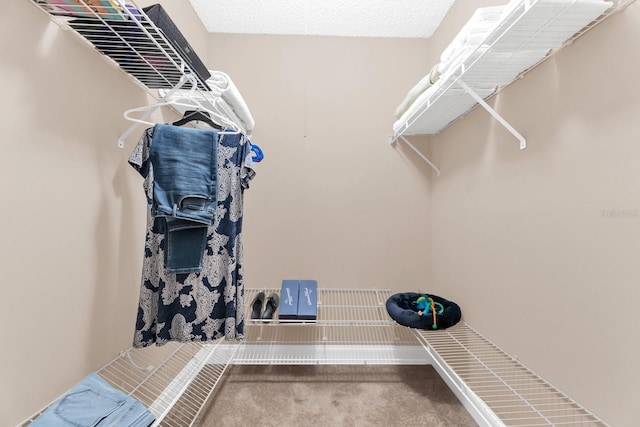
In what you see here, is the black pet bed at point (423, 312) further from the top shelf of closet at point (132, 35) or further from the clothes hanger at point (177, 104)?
the top shelf of closet at point (132, 35)

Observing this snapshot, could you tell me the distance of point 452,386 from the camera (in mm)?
1761

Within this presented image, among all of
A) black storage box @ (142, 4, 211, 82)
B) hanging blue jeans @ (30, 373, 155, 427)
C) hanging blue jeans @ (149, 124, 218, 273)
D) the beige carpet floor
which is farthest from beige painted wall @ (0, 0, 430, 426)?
the beige carpet floor

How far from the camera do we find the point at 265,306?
1936mm

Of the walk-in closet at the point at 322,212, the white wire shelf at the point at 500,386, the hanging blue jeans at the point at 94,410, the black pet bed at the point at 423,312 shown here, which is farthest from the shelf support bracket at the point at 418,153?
the hanging blue jeans at the point at 94,410

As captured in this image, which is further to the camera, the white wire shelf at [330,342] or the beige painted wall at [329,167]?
the beige painted wall at [329,167]

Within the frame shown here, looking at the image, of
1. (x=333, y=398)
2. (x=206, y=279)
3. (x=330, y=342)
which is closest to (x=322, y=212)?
(x=330, y=342)

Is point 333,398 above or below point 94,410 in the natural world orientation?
below

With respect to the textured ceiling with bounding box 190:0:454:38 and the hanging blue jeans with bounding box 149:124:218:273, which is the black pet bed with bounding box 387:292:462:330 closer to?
the hanging blue jeans with bounding box 149:124:218:273

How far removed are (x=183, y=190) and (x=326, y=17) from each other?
1677 millimetres

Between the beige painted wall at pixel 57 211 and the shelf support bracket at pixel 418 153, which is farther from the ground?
the shelf support bracket at pixel 418 153

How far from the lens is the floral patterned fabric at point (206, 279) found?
121 centimetres

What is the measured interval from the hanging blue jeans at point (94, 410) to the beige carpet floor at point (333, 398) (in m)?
0.71

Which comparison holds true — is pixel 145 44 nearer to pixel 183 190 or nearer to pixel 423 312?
pixel 183 190

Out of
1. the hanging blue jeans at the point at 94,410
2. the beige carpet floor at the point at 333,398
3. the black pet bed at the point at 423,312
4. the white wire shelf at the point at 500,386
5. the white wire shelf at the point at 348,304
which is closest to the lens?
the hanging blue jeans at the point at 94,410
